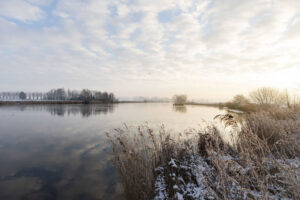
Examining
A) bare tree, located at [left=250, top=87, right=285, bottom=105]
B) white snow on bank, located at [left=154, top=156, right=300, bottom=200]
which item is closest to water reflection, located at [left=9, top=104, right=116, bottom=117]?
white snow on bank, located at [left=154, top=156, right=300, bottom=200]

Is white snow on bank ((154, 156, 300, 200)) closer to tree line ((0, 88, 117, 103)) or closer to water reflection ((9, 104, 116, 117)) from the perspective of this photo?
water reflection ((9, 104, 116, 117))

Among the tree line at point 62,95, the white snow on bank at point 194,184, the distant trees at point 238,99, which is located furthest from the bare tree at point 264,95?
the tree line at point 62,95

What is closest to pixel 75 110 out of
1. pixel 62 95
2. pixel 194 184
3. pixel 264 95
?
pixel 194 184

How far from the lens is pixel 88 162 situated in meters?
5.98

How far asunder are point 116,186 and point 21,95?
159 meters

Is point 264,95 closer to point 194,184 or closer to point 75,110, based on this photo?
point 194,184

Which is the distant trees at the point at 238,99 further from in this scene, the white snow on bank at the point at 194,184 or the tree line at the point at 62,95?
the tree line at the point at 62,95

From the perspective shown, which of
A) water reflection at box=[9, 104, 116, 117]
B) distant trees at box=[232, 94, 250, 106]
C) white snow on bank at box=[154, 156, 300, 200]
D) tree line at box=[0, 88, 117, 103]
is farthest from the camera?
tree line at box=[0, 88, 117, 103]

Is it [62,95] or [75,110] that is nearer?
[75,110]

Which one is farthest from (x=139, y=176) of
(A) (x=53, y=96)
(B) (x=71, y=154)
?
(A) (x=53, y=96)

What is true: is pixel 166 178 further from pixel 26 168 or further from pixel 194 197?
pixel 26 168

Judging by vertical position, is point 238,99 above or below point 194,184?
above

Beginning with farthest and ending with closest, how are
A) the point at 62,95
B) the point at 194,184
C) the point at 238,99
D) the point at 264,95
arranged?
the point at 62,95, the point at 238,99, the point at 264,95, the point at 194,184

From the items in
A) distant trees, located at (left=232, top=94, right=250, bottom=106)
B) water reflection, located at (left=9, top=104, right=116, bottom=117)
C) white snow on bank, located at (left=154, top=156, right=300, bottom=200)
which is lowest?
water reflection, located at (left=9, top=104, right=116, bottom=117)
